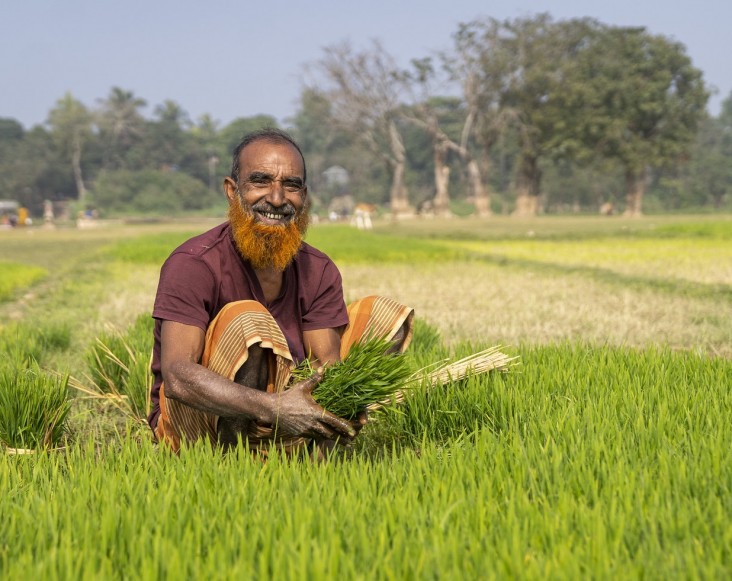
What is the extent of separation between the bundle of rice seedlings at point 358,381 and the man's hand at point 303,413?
50 millimetres

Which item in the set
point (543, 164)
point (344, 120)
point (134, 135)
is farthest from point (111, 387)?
point (134, 135)

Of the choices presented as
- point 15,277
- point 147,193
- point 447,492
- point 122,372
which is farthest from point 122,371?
point 147,193

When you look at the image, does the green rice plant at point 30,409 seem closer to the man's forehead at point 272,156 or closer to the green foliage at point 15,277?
the man's forehead at point 272,156

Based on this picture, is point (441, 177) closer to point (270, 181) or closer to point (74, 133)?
point (74, 133)

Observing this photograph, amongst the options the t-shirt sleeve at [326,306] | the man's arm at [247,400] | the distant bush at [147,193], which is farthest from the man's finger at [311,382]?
the distant bush at [147,193]

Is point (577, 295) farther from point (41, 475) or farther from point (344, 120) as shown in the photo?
point (344, 120)

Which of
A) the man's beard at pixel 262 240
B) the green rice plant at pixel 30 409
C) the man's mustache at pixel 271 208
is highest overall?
the man's mustache at pixel 271 208

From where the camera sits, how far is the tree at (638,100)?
43.1 metres

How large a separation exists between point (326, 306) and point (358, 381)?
654mm

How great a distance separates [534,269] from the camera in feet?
41.3

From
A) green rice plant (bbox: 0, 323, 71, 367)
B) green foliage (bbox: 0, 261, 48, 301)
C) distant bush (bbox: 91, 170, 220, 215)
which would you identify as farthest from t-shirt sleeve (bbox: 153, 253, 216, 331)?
distant bush (bbox: 91, 170, 220, 215)

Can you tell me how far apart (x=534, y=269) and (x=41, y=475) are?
10.8m

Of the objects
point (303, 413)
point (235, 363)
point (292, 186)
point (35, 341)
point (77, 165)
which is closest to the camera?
point (303, 413)

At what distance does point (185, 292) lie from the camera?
281 centimetres
